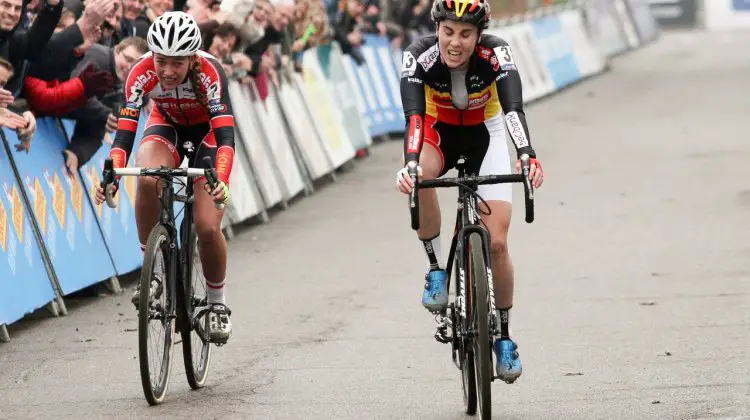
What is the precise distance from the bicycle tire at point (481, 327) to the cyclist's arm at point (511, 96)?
54cm

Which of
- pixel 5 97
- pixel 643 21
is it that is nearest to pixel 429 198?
pixel 5 97

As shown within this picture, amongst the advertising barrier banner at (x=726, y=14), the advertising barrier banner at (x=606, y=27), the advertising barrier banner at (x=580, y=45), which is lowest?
the advertising barrier banner at (x=726, y=14)

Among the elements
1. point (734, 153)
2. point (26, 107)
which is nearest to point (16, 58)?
point (26, 107)

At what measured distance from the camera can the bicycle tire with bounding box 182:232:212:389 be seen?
8.73 metres

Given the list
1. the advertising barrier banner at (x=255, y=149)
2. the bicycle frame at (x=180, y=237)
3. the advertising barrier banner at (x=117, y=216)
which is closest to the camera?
the bicycle frame at (x=180, y=237)

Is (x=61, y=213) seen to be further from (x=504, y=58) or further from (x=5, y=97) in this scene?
(x=504, y=58)

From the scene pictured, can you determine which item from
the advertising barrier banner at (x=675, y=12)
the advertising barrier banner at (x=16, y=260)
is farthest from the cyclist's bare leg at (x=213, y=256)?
the advertising barrier banner at (x=675, y=12)

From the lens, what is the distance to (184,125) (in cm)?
914

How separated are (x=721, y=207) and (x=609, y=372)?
7607 mm

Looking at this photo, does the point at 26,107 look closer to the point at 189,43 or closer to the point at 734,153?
the point at 189,43

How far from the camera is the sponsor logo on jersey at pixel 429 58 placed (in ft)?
26.5

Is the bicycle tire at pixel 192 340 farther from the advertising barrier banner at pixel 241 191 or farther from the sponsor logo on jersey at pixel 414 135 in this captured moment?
the advertising barrier banner at pixel 241 191

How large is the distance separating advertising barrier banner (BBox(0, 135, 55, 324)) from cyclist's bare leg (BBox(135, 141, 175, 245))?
211 centimetres

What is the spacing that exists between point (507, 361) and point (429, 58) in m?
1.55
